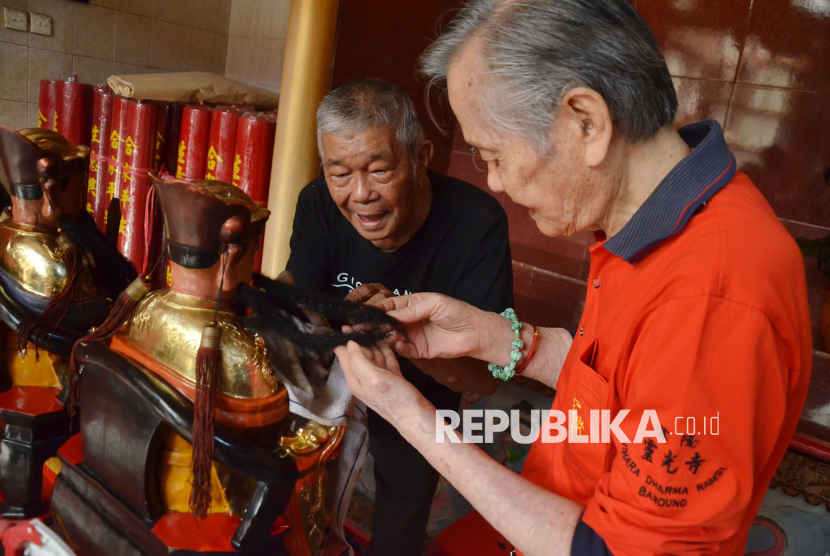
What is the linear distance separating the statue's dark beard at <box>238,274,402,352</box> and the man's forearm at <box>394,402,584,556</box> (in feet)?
0.98

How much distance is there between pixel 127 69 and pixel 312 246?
7.76 feet

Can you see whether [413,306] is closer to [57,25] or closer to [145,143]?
[145,143]

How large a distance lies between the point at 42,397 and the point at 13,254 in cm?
31

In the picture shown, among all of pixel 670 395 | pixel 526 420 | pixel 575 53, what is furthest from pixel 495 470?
pixel 526 420

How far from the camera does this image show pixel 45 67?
3.11 meters

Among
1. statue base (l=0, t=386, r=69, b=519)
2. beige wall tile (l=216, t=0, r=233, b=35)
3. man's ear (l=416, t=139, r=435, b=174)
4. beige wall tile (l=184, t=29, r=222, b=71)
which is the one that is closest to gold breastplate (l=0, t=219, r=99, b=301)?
statue base (l=0, t=386, r=69, b=519)

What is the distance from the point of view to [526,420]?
2.83 m

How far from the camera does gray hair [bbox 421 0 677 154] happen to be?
0.76 meters

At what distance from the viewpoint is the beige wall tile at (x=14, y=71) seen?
298cm

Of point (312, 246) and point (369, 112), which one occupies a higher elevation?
A: point (369, 112)

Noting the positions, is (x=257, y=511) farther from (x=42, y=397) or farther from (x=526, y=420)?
(x=526, y=420)

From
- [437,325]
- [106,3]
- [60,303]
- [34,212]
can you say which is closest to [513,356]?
[437,325]

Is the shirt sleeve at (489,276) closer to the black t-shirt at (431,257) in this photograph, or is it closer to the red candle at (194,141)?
the black t-shirt at (431,257)

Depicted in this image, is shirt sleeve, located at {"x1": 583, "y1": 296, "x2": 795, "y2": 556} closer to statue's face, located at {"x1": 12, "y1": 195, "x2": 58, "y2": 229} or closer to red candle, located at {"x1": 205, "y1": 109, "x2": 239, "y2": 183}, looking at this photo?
statue's face, located at {"x1": 12, "y1": 195, "x2": 58, "y2": 229}
